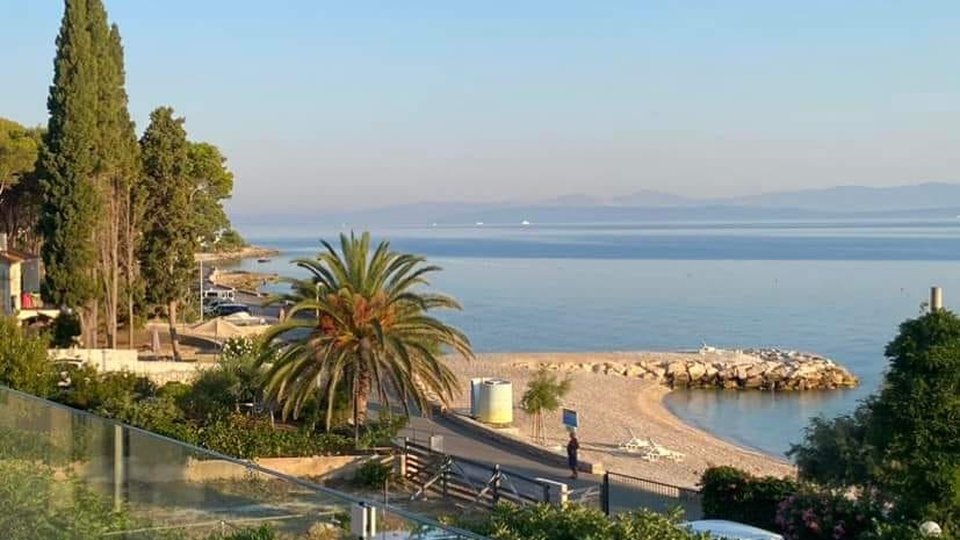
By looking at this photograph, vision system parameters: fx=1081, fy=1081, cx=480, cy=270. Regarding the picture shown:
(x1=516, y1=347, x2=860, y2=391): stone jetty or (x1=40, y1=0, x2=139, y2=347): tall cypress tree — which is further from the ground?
(x1=40, y1=0, x2=139, y2=347): tall cypress tree

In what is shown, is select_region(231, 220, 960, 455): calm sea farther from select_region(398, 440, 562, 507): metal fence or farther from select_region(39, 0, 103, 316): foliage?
select_region(39, 0, 103, 316): foliage

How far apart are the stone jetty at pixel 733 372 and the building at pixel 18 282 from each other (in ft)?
83.5

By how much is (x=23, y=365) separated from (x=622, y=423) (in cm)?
2409

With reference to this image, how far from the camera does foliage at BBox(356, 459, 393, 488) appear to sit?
20.7m

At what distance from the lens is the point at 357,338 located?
925 inches

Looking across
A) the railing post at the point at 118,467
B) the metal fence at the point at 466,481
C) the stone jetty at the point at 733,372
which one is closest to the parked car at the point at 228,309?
the stone jetty at the point at 733,372

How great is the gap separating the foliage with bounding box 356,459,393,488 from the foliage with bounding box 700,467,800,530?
6.16 meters

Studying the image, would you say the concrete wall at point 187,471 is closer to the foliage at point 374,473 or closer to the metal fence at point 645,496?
the metal fence at point 645,496

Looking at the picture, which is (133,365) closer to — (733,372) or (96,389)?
(96,389)

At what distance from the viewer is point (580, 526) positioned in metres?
8.34

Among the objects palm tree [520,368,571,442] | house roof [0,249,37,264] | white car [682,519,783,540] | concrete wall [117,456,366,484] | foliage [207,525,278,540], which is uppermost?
house roof [0,249,37,264]

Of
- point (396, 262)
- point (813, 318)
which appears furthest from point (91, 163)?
point (813, 318)

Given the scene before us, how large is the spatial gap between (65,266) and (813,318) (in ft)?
222

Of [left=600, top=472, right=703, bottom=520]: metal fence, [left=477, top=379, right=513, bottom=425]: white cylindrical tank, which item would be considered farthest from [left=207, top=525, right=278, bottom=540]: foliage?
[left=477, top=379, right=513, bottom=425]: white cylindrical tank
